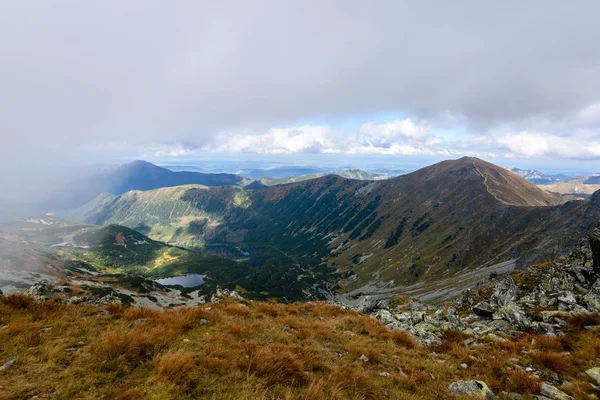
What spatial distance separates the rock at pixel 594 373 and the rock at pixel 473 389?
2.93m

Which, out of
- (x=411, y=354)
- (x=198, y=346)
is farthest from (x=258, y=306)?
(x=411, y=354)

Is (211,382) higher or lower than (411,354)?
higher

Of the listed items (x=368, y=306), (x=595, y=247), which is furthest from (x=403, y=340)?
(x=595, y=247)

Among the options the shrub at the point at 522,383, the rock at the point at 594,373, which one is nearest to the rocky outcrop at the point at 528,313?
the rock at the point at 594,373

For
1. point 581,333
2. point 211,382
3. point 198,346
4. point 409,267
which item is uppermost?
point 211,382

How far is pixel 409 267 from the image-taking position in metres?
191

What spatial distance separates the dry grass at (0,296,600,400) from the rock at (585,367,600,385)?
0.41 m

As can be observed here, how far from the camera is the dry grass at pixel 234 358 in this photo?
21.2 ft

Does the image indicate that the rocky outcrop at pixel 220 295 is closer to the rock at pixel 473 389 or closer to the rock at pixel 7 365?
the rock at pixel 7 365

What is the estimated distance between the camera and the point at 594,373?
25.9ft

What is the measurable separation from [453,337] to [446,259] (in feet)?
617

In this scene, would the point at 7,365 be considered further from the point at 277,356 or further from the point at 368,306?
the point at 368,306

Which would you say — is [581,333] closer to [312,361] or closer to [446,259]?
[312,361]

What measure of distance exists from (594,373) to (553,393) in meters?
1.88
